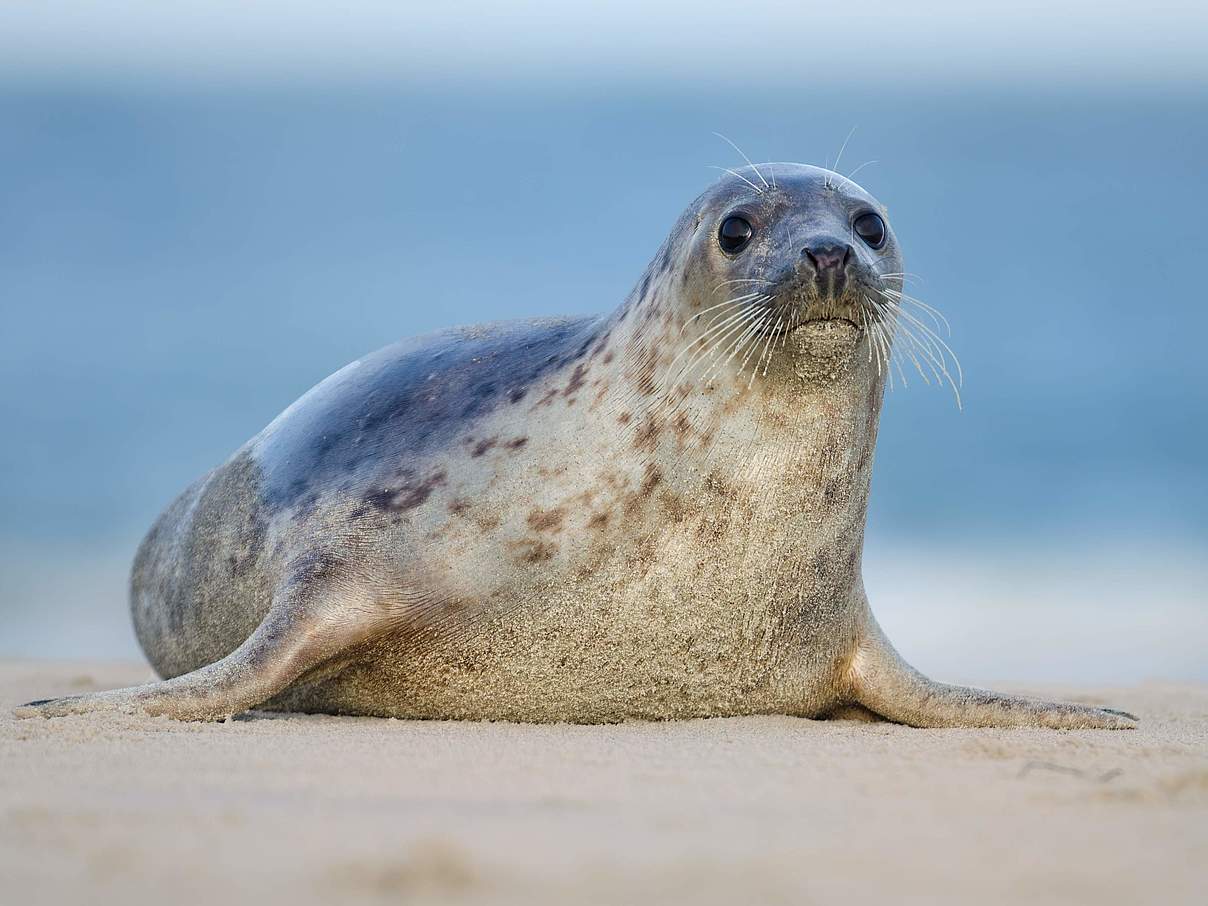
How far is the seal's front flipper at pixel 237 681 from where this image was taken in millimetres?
4352

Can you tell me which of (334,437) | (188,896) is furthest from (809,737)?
(188,896)

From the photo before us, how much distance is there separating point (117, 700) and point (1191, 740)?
2.95m

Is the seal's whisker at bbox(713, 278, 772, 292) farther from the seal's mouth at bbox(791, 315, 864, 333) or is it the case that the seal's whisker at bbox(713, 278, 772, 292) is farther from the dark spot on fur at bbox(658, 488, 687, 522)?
the dark spot on fur at bbox(658, 488, 687, 522)

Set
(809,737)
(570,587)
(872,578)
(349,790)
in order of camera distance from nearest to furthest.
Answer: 1. (349,790)
2. (809,737)
3. (570,587)
4. (872,578)

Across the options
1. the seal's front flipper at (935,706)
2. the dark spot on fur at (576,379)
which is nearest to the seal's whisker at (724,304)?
the dark spot on fur at (576,379)

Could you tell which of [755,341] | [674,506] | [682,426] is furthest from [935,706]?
[755,341]

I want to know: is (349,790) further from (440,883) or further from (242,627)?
(242,627)

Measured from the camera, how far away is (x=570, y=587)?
459 centimetres

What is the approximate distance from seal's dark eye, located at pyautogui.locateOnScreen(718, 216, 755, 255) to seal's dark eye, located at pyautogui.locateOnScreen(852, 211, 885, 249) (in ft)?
1.12

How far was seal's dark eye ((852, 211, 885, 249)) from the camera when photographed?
4746mm

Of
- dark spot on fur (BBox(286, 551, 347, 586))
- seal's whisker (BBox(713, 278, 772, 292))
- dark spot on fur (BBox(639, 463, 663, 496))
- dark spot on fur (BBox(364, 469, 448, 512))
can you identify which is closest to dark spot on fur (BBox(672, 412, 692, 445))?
dark spot on fur (BBox(639, 463, 663, 496))

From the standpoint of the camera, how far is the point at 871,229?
15.6 feet

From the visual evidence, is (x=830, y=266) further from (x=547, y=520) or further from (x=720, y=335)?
(x=547, y=520)

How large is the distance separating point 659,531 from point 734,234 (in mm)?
886
